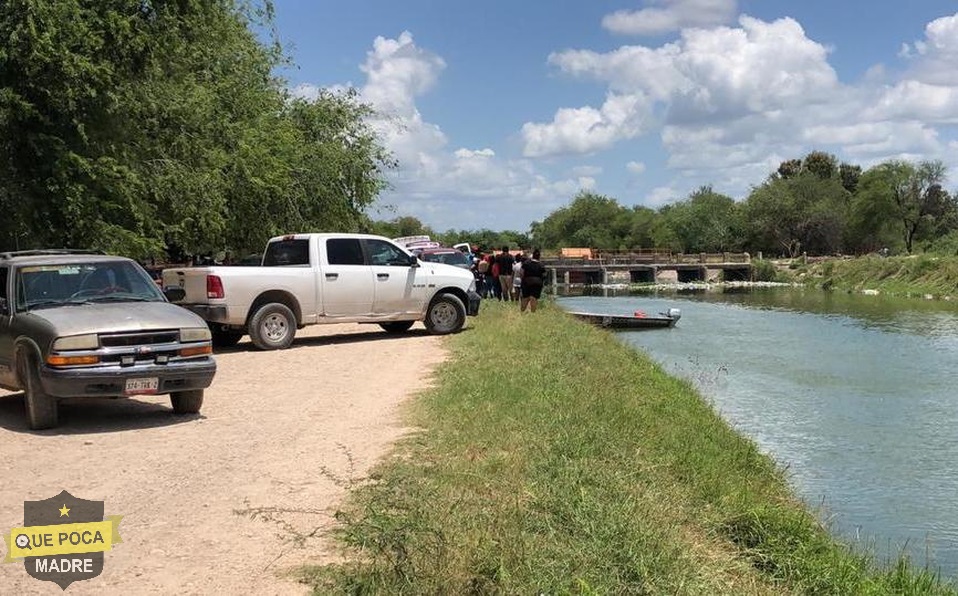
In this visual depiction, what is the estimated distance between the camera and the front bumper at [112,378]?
8.77 meters

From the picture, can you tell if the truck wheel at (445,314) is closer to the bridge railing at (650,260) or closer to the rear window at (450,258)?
the rear window at (450,258)

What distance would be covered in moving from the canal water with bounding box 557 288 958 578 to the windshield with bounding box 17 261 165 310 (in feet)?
26.0

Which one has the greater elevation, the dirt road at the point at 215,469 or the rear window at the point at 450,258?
the rear window at the point at 450,258

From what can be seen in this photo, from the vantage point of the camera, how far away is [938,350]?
27.1 meters

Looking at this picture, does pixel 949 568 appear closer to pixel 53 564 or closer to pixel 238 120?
pixel 53 564

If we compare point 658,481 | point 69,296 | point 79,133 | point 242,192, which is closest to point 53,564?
point 658,481

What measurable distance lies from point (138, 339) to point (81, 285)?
135 cm

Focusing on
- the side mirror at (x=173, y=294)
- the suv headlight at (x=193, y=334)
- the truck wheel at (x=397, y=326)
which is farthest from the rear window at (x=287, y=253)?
the suv headlight at (x=193, y=334)

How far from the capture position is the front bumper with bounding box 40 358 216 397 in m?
8.77

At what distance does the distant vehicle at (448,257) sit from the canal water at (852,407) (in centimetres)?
623

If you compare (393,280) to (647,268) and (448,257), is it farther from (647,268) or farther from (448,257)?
(647,268)

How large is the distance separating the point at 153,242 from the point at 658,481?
1333 centimetres

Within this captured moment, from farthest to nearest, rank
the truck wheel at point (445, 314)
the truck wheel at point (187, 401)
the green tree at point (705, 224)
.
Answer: the green tree at point (705, 224) → the truck wheel at point (445, 314) → the truck wheel at point (187, 401)

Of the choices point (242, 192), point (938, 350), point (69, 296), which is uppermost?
point (242, 192)
